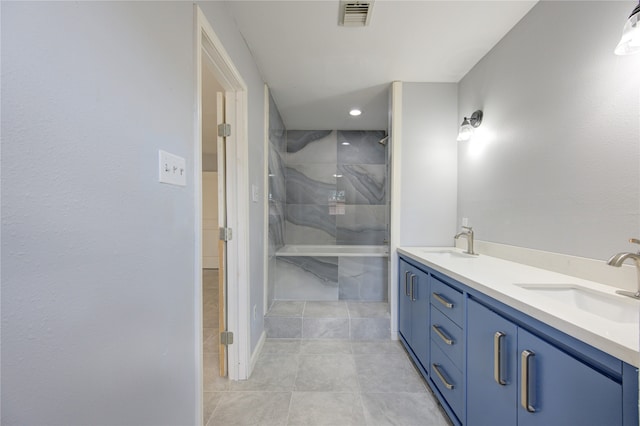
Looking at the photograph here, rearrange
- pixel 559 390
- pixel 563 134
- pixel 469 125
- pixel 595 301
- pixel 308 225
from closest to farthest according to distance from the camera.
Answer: pixel 559 390
pixel 595 301
pixel 563 134
pixel 469 125
pixel 308 225

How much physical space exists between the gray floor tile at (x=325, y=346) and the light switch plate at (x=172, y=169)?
1806mm

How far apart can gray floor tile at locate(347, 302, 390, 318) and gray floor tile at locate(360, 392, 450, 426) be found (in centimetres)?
79

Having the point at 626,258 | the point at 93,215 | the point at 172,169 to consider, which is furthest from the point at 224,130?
the point at 626,258

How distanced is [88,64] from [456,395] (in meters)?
1.93

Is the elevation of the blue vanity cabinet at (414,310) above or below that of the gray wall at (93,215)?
below

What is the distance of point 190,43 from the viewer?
104cm

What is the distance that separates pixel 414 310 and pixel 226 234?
1.49 metres

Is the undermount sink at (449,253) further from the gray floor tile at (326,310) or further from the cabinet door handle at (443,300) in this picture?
the gray floor tile at (326,310)

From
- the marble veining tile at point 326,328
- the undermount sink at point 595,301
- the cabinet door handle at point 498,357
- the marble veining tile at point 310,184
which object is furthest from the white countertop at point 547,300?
the marble veining tile at point 310,184

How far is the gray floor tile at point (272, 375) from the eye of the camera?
1.71 m

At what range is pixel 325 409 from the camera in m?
1.52

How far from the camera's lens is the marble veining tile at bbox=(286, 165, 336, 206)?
3805mm

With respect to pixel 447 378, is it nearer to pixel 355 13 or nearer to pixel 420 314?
pixel 420 314

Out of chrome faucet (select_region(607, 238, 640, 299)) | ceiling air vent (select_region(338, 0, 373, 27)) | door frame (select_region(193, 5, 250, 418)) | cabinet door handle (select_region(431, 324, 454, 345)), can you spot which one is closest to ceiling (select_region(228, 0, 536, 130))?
ceiling air vent (select_region(338, 0, 373, 27))
